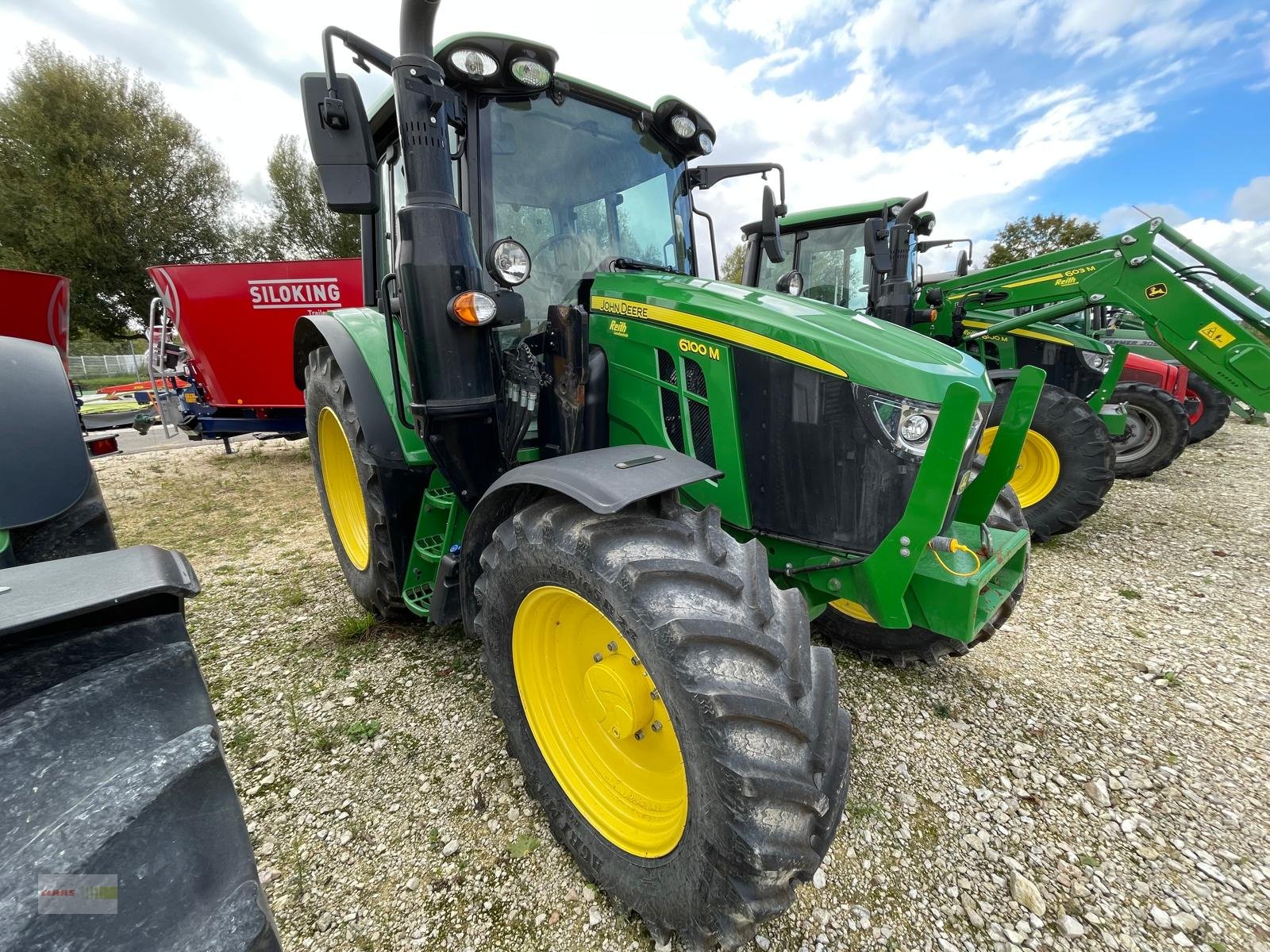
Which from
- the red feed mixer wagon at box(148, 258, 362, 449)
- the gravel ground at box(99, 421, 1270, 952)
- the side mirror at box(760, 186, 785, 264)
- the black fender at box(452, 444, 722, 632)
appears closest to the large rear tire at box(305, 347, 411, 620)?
the gravel ground at box(99, 421, 1270, 952)

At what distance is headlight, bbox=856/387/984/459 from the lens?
5.38 ft

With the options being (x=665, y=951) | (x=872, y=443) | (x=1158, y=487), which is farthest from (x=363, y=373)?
(x=1158, y=487)

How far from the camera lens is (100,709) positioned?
868mm

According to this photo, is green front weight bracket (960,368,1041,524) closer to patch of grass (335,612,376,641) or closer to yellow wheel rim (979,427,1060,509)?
yellow wheel rim (979,427,1060,509)

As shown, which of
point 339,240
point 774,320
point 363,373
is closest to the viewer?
point 774,320

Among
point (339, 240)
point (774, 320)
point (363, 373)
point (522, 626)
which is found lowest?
point (522, 626)

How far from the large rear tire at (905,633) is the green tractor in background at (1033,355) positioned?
2.15 metres

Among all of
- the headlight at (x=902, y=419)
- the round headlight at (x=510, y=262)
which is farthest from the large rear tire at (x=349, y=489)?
the headlight at (x=902, y=419)

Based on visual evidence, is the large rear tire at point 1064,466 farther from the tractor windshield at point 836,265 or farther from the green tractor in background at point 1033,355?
the tractor windshield at point 836,265

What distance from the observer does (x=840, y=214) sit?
18.8ft

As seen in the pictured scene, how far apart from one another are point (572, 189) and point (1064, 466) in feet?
13.6

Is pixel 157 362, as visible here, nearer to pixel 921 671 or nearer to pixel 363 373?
pixel 363 373

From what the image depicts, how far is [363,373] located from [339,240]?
79.9 ft

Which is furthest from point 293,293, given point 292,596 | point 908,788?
point 908,788
